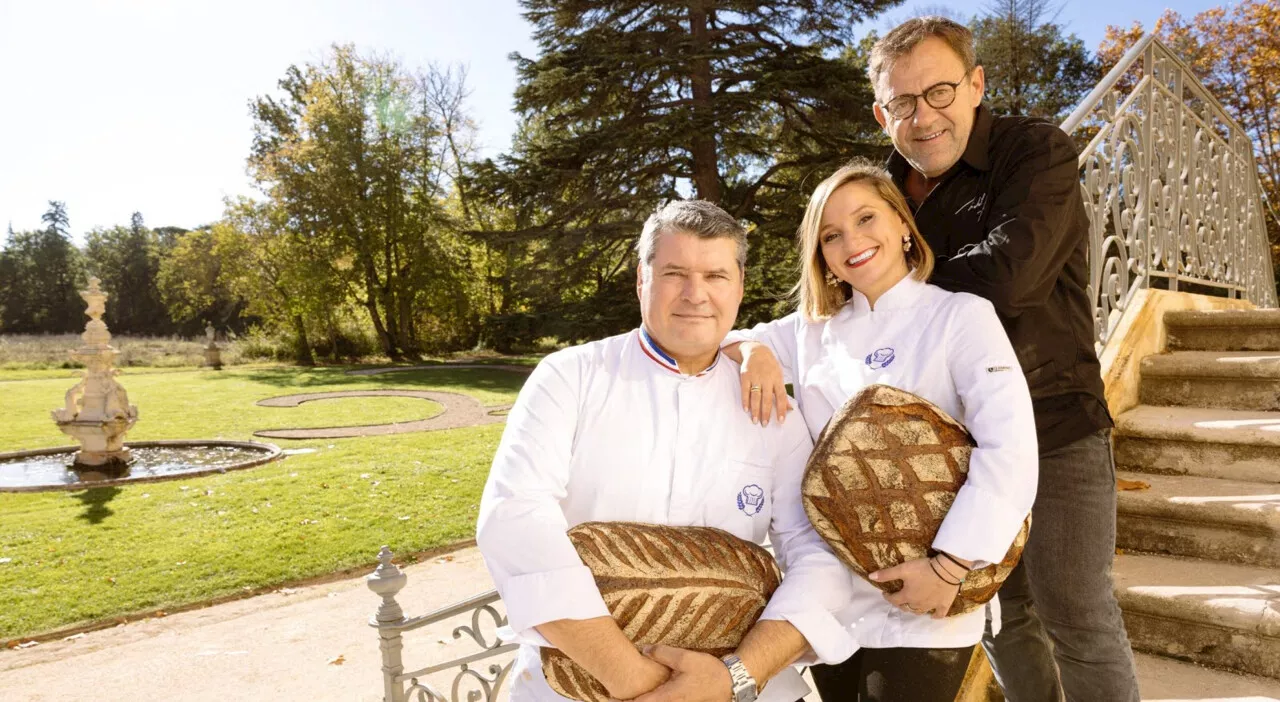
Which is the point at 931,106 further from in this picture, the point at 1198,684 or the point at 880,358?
the point at 1198,684

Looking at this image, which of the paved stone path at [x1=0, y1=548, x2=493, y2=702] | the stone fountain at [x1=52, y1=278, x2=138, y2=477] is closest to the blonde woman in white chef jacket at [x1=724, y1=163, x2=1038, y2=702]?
the paved stone path at [x1=0, y1=548, x2=493, y2=702]

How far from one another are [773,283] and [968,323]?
15269 millimetres

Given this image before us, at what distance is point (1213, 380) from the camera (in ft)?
11.5

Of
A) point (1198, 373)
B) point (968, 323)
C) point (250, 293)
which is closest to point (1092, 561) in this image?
point (968, 323)

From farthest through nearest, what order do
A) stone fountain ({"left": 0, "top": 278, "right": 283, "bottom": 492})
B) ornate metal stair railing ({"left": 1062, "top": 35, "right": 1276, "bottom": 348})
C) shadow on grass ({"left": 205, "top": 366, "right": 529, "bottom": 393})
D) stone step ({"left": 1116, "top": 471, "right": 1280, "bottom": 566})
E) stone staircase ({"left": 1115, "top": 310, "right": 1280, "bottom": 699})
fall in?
shadow on grass ({"left": 205, "top": 366, "right": 529, "bottom": 393}) → stone fountain ({"left": 0, "top": 278, "right": 283, "bottom": 492}) → ornate metal stair railing ({"left": 1062, "top": 35, "right": 1276, "bottom": 348}) → stone step ({"left": 1116, "top": 471, "right": 1280, "bottom": 566}) → stone staircase ({"left": 1115, "top": 310, "right": 1280, "bottom": 699})

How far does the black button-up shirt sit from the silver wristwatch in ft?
3.44

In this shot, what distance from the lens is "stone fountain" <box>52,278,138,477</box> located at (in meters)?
11.1

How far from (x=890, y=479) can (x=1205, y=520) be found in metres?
2.00

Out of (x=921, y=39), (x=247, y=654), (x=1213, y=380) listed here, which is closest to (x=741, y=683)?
(x=921, y=39)

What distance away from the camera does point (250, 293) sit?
33062mm

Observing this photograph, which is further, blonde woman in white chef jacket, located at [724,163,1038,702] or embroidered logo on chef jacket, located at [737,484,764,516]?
embroidered logo on chef jacket, located at [737,484,764,516]

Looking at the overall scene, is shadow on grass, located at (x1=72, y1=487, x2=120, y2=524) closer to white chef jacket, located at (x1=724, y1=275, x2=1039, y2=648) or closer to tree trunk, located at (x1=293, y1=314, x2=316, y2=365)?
white chef jacket, located at (x1=724, y1=275, x2=1039, y2=648)

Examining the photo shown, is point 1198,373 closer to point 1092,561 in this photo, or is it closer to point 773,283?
point 1092,561

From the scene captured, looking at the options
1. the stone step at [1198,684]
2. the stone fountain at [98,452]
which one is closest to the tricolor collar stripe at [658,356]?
the stone step at [1198,684]
